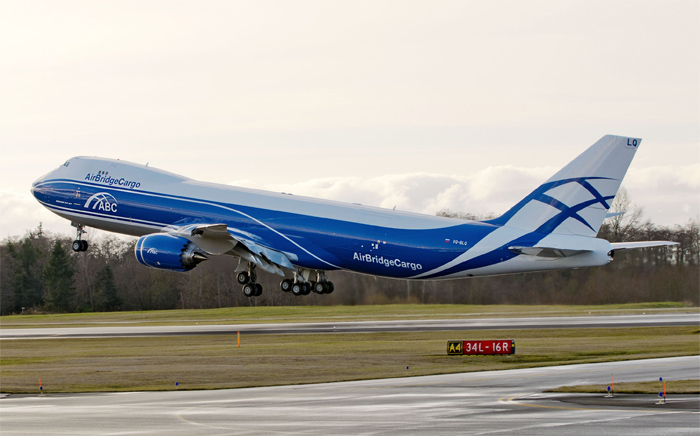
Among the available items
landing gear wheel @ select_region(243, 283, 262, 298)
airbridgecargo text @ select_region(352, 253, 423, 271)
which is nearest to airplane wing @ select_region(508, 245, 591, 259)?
airbridgecargo text @ select_region(352, 253, 423, 271)

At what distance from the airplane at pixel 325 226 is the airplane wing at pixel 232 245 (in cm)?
6

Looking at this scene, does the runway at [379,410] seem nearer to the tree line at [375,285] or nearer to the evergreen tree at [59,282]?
the tree line at [375,285]

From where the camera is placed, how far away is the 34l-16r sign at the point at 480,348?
2101 inches

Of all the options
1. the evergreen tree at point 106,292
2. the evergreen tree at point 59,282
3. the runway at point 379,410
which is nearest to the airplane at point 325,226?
the runway at point 379,410

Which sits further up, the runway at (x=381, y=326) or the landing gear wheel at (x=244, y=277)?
the landing gear wheel at (x=244, y=277)

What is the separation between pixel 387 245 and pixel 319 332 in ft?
85.0

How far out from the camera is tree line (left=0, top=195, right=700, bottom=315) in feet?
256

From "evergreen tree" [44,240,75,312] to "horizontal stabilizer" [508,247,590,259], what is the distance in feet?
297

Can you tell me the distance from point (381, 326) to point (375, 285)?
14.2ft

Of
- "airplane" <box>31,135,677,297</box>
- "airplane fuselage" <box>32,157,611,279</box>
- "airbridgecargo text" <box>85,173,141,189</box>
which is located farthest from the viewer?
"airbridgecargo text" <box>85,173,141,189</box>

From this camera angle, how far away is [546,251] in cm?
4528

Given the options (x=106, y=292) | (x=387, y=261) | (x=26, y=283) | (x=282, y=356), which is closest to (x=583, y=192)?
(x=387, y=261)

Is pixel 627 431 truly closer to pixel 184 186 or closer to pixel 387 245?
pixel 387 245

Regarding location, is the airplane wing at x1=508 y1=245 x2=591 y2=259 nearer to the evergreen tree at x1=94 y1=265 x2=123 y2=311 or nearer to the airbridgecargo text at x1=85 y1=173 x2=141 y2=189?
the airbridgecargo text at x1=85 y1=173 x2=141 y2=189
